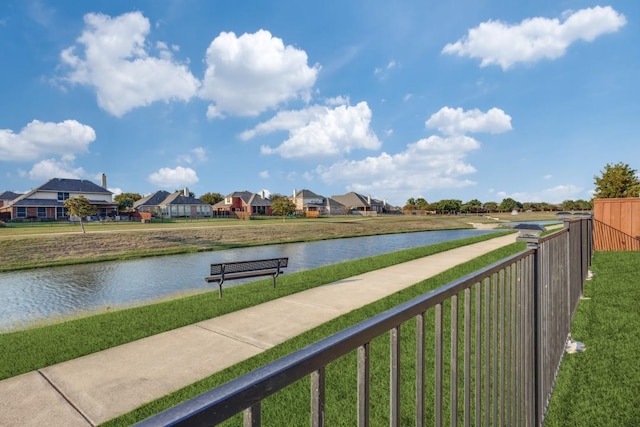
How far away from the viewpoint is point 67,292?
11.5m

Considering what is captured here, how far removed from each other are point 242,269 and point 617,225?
13867 millimetres

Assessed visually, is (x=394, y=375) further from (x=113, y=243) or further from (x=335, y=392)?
(x=113, y=243)

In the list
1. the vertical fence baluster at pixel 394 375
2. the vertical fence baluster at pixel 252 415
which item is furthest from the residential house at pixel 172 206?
the vertical fence baluster at pixel 252 415

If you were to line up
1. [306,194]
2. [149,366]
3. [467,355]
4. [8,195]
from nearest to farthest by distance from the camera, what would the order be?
[467,355] → [149,366] → [8,195] → [306,194]

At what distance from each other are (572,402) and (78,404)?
5.20 m

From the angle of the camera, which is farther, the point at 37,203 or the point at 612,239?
the point at 37,203

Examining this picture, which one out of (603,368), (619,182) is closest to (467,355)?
(603,368)

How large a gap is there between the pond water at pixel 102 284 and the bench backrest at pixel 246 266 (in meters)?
1.97

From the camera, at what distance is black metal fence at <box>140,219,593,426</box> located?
917 millimetres

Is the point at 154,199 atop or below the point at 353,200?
below

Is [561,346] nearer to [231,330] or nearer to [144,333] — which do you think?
[231,330]

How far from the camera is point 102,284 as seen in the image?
12758 millimetres

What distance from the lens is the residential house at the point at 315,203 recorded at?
3660 inches

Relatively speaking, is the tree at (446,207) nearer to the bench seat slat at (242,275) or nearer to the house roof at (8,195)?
the bench seat slat at (242,275)
